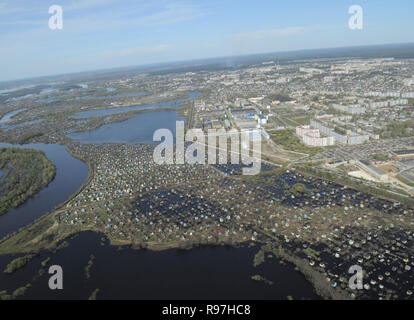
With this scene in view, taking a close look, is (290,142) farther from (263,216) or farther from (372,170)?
(263,216)

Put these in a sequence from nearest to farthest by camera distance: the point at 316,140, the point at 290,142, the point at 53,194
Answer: the point at 53,194 < the point at 316,140 < the point at 290,142

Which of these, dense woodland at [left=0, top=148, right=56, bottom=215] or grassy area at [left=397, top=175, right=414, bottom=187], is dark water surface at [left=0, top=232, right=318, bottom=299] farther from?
grassy area at [left=397, top=175, right=414, bottom=187]

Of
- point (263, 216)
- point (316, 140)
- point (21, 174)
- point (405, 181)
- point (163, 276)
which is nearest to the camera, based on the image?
point (163, 276)

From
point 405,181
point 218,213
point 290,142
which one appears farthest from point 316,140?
point 218,213

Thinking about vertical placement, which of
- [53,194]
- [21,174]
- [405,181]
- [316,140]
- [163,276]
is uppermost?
[316,140]

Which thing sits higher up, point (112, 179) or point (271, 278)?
point (112, 179)

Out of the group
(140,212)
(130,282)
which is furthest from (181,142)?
(130,282)

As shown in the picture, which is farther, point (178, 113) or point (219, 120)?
point (178, 113)
